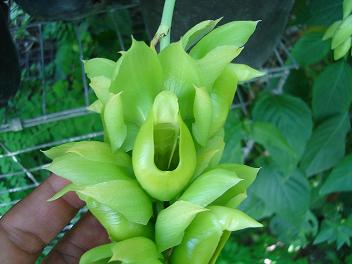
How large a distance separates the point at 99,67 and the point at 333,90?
382mm

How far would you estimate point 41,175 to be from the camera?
0.63 meters

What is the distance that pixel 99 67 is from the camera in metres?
0.26

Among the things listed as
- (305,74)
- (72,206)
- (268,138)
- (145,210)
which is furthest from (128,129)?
(305,74)

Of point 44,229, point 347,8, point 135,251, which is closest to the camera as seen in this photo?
point 135,251

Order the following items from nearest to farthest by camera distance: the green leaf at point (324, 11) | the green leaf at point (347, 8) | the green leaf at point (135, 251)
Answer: the green leaf at point (135, 251)
the green leaf at point (347, 8)
the green leaf at point (324, 11)

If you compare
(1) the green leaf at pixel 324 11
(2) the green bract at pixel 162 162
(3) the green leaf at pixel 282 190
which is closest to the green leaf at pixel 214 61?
(2) the green bract at pixel 162 162

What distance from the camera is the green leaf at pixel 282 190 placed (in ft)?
2.10

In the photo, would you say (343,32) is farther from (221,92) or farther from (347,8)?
(221,92)

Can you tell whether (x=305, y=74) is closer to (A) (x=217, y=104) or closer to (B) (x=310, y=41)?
(B) (x=310, y=41)

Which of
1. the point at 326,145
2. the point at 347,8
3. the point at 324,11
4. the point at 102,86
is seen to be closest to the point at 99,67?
the point at 102,86

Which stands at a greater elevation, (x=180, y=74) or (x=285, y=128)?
(x=180, y=74)

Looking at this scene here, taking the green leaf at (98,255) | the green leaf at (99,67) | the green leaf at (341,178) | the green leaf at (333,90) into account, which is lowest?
the green leaf at (341,178)

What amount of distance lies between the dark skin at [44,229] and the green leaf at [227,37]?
21 cm

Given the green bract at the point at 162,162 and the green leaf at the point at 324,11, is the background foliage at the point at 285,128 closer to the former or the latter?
the green leaf at the point at 324,11
